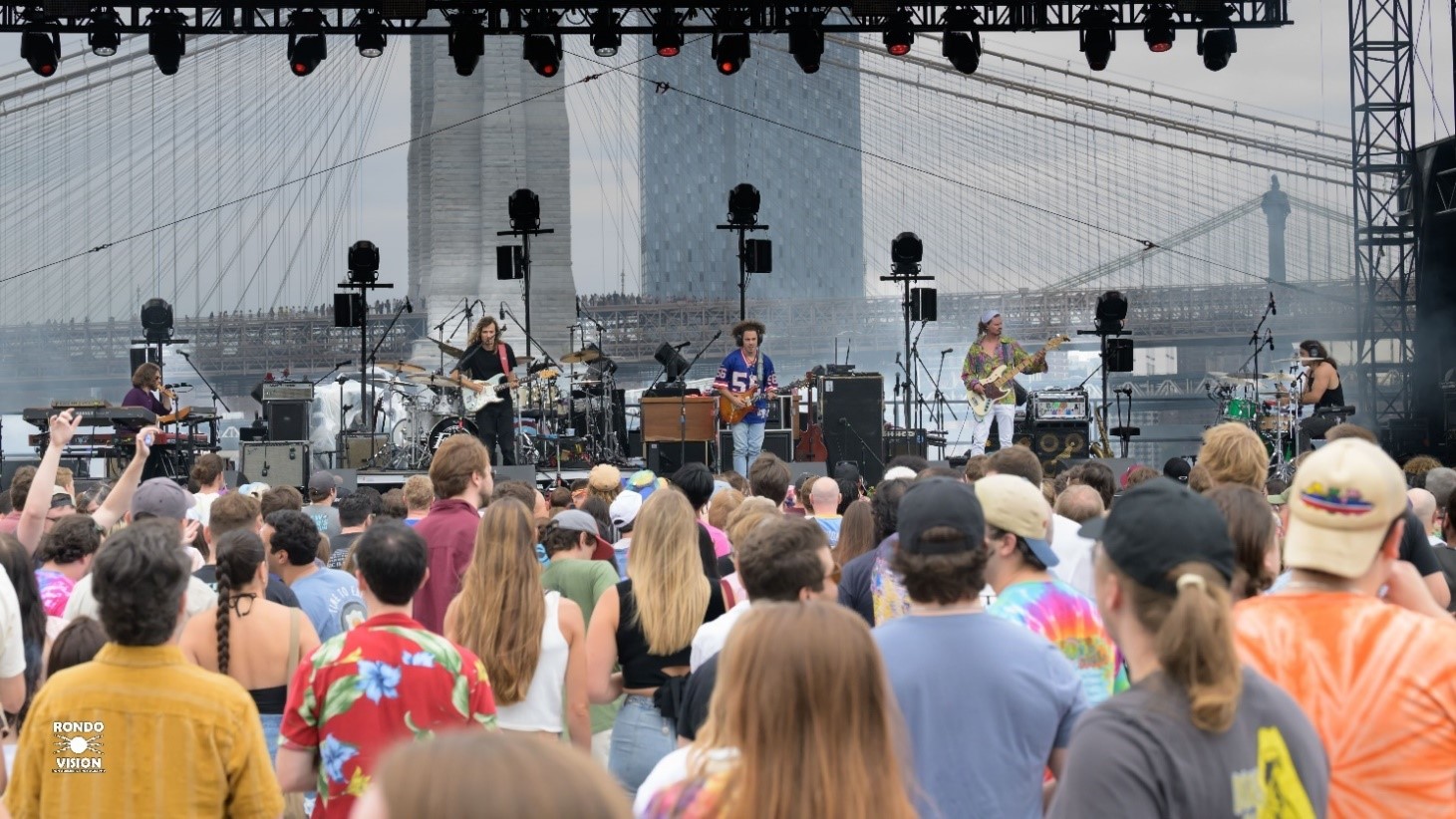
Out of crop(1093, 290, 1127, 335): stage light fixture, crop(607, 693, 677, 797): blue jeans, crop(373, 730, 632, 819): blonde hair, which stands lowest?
crop(607, 693, 677, 797): blue jeans

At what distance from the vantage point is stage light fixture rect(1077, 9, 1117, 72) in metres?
14.3

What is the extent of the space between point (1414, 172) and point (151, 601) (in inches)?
635

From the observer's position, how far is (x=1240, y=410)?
48.6 feet

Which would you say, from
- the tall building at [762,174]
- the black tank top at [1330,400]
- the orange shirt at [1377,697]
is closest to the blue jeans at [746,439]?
the black tank top at [1330,400]

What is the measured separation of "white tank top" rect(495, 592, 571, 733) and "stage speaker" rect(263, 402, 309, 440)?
480 inches

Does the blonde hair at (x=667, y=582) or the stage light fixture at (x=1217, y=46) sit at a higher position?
the stage light fixture at (x=1217, y=46)

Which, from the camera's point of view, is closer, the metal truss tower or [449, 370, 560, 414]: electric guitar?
[449, 370, 560, 414]: electric guitar

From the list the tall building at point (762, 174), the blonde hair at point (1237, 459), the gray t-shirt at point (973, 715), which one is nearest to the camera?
the gray t-shirt at point (973, 715)

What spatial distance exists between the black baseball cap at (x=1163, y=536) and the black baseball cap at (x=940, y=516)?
52 centimetres

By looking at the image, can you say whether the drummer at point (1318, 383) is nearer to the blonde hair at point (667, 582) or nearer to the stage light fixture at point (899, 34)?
the stage light fixture at point (899, 34)

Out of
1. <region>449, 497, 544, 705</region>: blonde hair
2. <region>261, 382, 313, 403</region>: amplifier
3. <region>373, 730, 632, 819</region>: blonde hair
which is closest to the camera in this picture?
<region>373, 730, 632, 819</region>: blonde hair

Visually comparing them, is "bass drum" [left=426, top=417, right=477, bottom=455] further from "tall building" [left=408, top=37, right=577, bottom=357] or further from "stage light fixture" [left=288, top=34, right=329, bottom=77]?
"tall building" [left=408, top=37, right=577, bottom=357]

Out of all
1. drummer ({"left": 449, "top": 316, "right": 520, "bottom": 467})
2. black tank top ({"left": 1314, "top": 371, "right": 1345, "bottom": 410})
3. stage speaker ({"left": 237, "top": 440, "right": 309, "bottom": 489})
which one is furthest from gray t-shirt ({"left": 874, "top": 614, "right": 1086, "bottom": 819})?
black tank top ({"left": 1314, "top": 371, "right": 1345, "bottom": 410})

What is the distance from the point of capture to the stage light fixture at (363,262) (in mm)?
A: 14977
